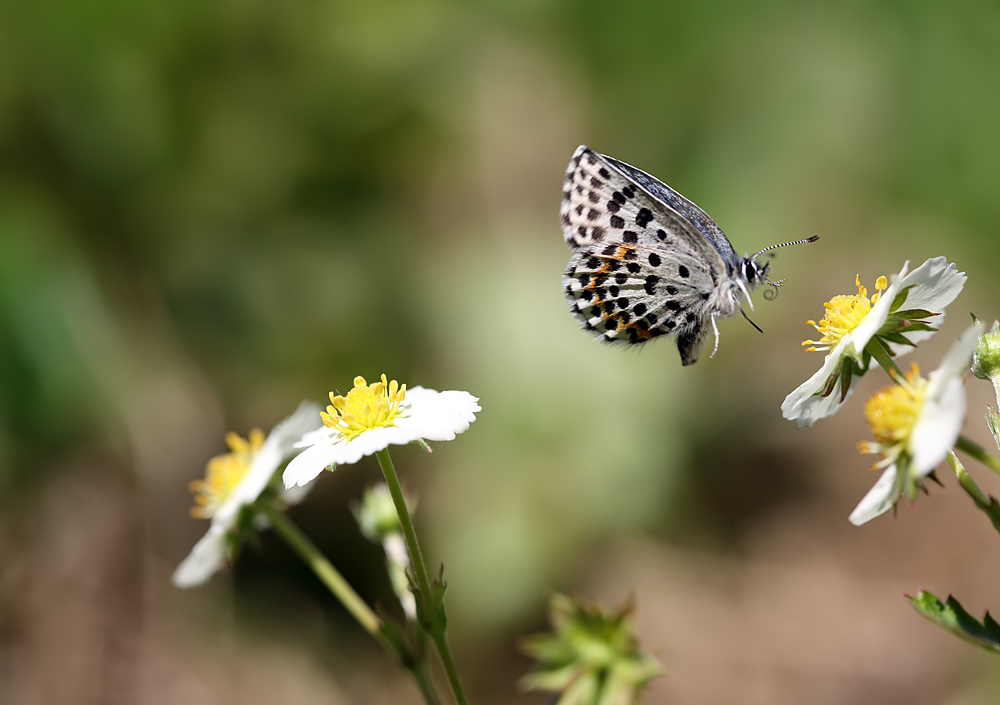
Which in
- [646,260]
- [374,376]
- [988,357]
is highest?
[374,376]

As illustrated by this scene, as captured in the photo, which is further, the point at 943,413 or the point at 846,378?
the point at 846,378

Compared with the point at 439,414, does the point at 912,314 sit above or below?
below

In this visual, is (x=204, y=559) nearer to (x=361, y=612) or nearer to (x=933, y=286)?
(x=361, y=612)

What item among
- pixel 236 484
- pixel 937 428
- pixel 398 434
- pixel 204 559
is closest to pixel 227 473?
pixel 236 484

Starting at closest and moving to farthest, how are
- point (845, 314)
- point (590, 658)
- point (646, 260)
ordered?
point (845, 314) → point (590, 658) → point (646, 260)

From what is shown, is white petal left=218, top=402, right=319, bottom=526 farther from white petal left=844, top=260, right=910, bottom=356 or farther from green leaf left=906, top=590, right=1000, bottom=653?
green leaf left=906, top=590, right=1000, bottom=653

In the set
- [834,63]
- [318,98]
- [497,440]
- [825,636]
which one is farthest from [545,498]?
[834,63]

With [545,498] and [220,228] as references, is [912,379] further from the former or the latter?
[220,228]

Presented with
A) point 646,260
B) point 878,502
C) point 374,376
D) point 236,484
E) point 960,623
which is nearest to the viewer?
point 960,623
